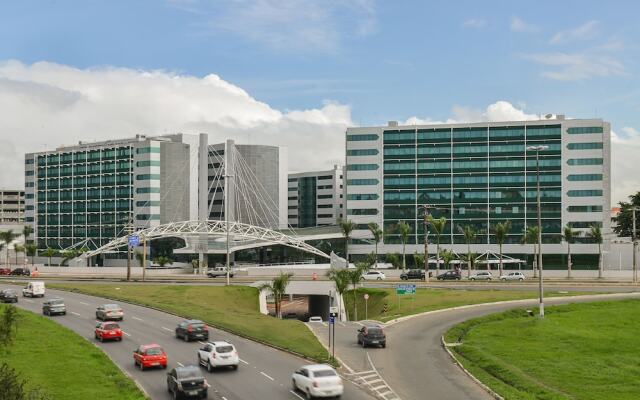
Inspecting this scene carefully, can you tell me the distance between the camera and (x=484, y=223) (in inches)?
5861

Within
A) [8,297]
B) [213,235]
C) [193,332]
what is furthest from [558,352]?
[213,235]

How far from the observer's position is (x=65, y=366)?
39.3 metres

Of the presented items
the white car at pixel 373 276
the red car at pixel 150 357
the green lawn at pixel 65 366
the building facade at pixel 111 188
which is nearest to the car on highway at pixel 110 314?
the green lawn at pixel 65 366

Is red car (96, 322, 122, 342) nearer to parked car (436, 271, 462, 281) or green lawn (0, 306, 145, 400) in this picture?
green lawn (0, 306, 145, 400)

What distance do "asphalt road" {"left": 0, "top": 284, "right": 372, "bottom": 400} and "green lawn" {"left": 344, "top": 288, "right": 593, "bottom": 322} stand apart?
21.7 metres

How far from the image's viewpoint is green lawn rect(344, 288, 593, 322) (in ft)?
228

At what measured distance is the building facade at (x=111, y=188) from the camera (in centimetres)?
17062

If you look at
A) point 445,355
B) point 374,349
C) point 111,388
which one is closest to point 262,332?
point 374,349

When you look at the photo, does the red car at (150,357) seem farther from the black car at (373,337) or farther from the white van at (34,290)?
the white van at (34,290)

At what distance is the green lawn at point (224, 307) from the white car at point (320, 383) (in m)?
8.31

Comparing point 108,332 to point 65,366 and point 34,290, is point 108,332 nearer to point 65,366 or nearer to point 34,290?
point 65,366

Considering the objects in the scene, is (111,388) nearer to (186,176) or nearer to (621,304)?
(621,304)

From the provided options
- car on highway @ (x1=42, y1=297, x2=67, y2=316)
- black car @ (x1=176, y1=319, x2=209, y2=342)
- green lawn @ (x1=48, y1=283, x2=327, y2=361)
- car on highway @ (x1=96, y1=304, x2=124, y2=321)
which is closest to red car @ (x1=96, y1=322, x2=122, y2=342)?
black car @ (x1=176, y1=319, x2=209, y2=342)

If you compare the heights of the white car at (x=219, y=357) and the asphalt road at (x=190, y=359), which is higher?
the white car at (x=219, y=357)
